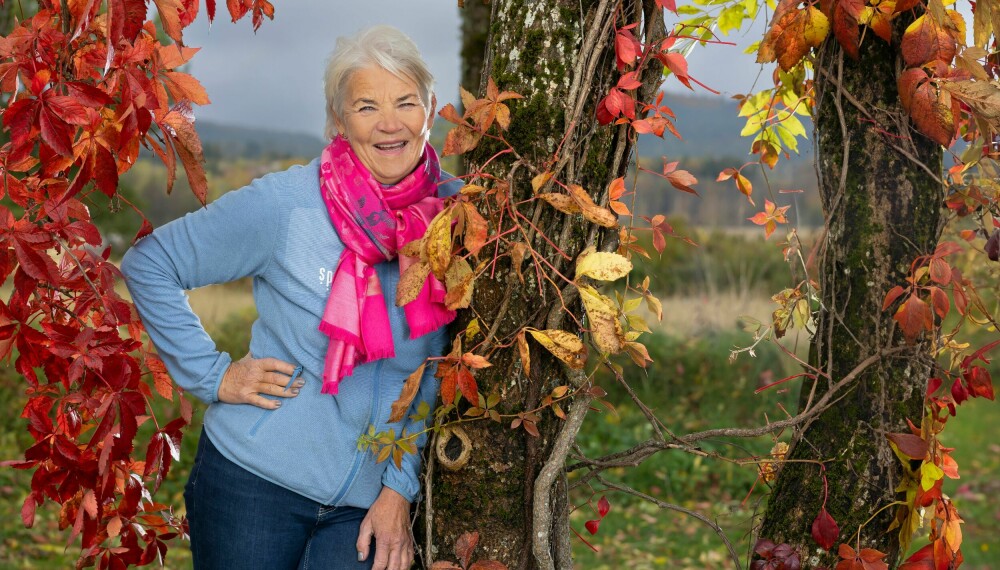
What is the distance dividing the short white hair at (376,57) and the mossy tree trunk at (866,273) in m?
1.00

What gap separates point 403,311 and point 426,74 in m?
0.58

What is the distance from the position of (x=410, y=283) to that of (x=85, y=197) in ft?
2.56

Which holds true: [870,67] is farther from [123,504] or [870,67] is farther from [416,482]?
[123,504]

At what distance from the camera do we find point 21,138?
5.38 feet

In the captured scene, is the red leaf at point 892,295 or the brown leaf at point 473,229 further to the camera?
the red leaf at point 892,295

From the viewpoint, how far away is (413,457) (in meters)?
2.19

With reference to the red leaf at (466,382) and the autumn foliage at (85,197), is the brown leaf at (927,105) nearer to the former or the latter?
the red leaf at (466,382)

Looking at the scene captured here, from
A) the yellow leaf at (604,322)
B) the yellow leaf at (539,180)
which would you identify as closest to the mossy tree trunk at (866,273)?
the yellow leaf at (604,322)

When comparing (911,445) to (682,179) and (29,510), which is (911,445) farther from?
(29,510)

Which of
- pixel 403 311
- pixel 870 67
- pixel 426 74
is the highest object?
pixel 870 67

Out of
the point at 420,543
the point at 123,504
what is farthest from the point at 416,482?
the point at 123,504

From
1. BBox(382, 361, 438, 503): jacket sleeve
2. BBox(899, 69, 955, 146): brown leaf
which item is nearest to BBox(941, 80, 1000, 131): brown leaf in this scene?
BBox(899, 69, 955, 146): brown leaf

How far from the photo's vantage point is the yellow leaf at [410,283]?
1896mm

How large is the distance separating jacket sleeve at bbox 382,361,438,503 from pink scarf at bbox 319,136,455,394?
146 mm
